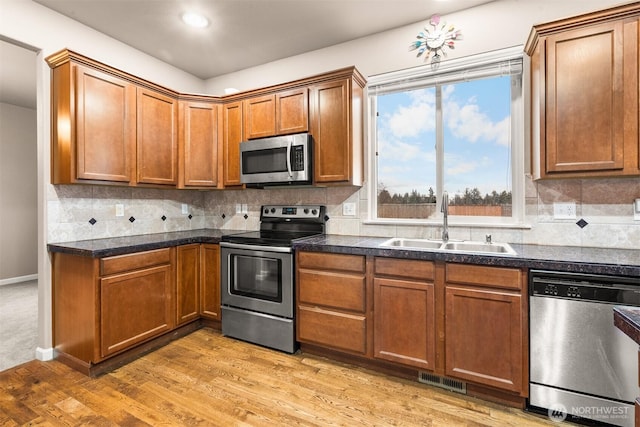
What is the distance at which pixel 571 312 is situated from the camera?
5.57 feet

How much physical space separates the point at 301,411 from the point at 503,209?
2071 millimetres

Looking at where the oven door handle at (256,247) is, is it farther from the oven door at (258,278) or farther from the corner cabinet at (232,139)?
the corner cabinet at (232,139)

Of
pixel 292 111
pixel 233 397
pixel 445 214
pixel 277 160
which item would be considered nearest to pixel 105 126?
pixel 277 160

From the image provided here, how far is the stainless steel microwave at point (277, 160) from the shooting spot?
108 inches

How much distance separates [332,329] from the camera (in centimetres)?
238

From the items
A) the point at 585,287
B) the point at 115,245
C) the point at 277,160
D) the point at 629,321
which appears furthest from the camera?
the point at 277,160

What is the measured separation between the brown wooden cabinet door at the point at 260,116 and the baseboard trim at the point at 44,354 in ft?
7.92

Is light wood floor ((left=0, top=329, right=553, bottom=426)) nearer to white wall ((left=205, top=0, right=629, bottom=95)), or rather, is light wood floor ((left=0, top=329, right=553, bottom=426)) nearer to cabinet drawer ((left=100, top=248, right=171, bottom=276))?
cabinet drawer ((left=100, top=248, right=171, bottom=276))

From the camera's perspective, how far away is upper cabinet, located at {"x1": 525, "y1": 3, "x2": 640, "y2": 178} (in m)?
1.80

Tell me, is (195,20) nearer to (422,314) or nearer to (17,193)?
(422,314)

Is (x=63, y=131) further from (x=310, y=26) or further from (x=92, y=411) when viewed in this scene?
(x=310, y=26)

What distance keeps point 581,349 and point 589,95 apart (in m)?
1.48

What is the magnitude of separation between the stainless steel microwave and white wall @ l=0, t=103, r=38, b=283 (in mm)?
4245

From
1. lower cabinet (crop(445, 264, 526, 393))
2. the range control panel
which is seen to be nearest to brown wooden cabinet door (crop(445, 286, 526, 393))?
lower cabinet (crop(445, 264, 526, 393))
